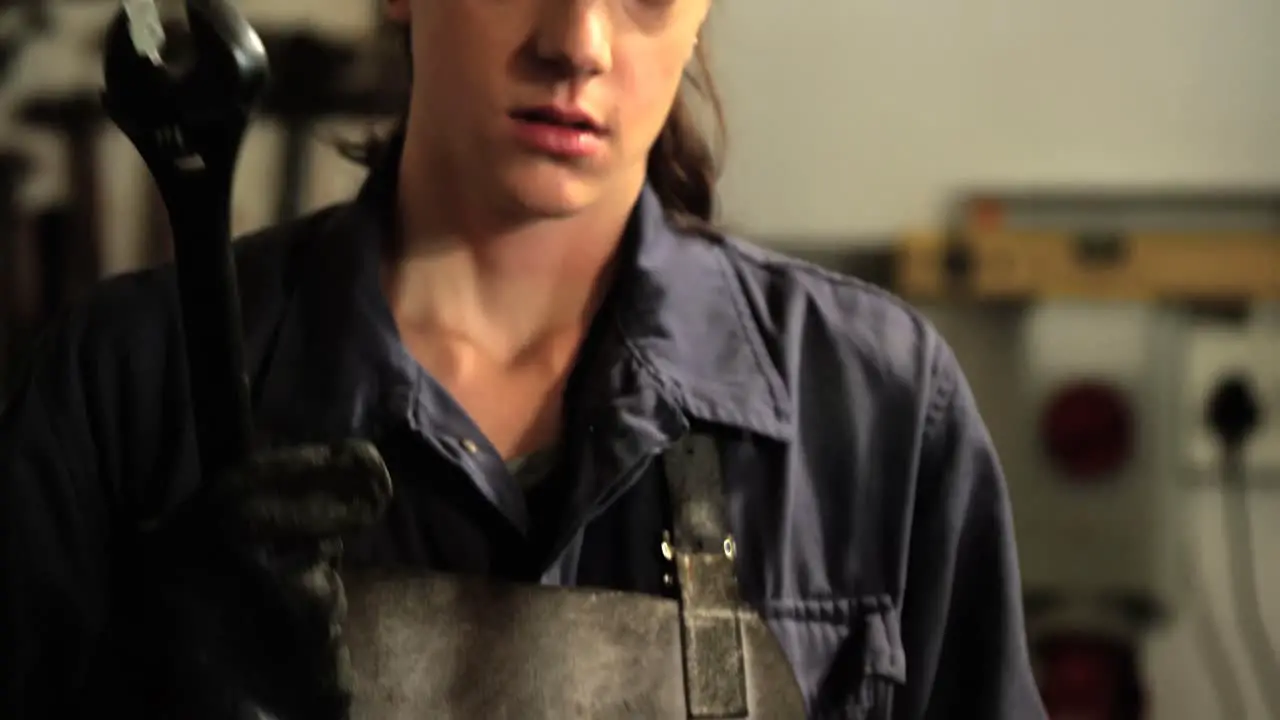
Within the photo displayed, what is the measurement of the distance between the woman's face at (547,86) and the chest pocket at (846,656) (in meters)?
0.22

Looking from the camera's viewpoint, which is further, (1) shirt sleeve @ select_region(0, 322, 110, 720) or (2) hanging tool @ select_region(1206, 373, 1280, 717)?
(2) hanging tool @ select_region(1206, 373, 1280, 717)

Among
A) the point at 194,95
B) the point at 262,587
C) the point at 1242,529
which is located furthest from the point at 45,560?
the point at 1242,529

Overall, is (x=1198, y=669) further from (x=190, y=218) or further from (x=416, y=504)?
(x=190, y=218)

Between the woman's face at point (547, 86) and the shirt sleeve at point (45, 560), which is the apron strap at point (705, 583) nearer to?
the woman's face at point (547, 86)

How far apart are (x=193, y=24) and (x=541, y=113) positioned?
0.61ft

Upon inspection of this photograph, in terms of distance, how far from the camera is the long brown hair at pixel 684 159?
27.4 inches

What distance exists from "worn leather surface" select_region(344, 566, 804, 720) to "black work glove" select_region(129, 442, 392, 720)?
0.06m

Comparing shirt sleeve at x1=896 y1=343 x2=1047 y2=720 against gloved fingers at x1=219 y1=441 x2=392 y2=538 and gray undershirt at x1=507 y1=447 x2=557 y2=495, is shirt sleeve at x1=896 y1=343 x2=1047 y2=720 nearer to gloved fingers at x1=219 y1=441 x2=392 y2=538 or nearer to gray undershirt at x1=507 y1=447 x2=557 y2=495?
gray undershirt at x1=507 y1=447 x2=557 y2=495

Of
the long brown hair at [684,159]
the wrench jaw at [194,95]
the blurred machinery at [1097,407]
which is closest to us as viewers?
the wrench jaw at [194,95]

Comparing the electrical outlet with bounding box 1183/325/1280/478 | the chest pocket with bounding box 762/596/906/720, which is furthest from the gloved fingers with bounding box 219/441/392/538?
the electrical outlet with bounding box 1183/325/1280/478

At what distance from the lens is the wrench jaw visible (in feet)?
1.31

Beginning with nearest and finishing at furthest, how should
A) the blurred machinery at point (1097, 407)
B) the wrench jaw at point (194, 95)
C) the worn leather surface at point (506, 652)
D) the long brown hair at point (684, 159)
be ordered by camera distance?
the wrench jaw at point (194, 95)
the worn leather surface at point (506, 652)
the long brown hair at point (684, 159)
the blurred machinery at point (1097, 407)

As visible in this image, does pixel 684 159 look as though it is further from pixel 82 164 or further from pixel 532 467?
pixel 82 164

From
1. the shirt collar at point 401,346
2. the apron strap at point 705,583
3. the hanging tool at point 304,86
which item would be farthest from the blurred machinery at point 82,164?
the apron strap at point 705,583
